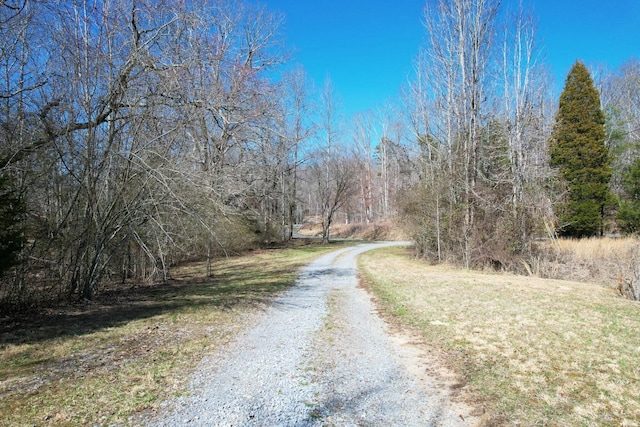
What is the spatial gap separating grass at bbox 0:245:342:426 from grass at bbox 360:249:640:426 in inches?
132

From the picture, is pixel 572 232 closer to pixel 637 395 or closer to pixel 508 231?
pixel 508 231

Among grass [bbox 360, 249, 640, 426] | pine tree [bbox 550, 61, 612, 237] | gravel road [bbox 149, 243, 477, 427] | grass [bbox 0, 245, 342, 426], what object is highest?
pine tree [bbox 550, 61, 612, 237]

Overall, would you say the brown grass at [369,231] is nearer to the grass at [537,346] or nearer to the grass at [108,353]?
the grass at [537,346]

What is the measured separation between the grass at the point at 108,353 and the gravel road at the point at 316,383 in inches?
16.2

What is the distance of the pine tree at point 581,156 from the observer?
22922 mm

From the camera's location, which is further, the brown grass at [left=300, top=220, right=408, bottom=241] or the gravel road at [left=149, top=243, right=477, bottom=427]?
the brown grass at [left=300, top=220, right=408, bottom=241]

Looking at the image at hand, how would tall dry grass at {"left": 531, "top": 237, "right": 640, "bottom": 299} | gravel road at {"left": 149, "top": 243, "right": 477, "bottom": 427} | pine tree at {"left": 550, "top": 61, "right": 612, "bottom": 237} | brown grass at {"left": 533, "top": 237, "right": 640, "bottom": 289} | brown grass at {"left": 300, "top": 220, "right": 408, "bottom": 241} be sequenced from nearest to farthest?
gravel road at {"left": 149, "top": 243, "right": 477, "bottom": 427} → tall dry grass at {"left": 531, "top": 237, "right": 640, "bottom": 299} → brown grass at {"left": 533, "top": 237, "right": 640, "bottom": 289} → pine tree at {"left": 550, "top": 61, "right": 612, "bottom": 237} → brown grass at {"left": 300, "top": 220, "right": 408, "bottom": 241}

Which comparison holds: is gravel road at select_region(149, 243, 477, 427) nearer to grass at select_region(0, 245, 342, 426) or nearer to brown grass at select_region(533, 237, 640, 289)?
grass at select_region(0, 245, 342, 426)

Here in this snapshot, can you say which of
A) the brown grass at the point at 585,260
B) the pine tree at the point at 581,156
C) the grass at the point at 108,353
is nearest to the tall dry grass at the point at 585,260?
the brown grass at the point at 585,260

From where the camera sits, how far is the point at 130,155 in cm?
771

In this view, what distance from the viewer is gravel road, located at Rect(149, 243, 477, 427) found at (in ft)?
10.4

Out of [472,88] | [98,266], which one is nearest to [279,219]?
[472,88]

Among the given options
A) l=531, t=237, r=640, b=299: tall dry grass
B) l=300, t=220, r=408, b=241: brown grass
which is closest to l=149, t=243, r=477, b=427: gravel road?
l=531, t=237, r=640, b=299: tall dry grass

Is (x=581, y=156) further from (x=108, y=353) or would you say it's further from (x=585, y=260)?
(x=108, y=353)
